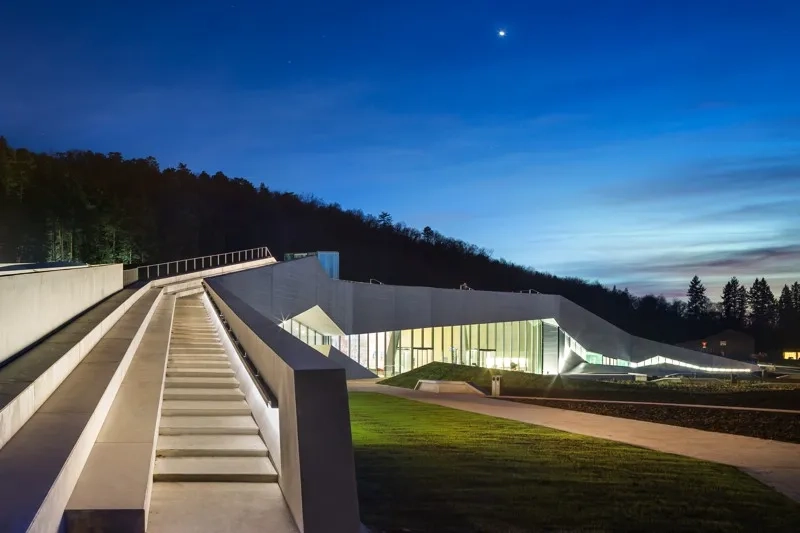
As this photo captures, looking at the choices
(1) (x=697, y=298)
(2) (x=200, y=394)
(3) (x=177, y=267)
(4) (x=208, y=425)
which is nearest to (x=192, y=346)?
(2) (x=200, y=394)

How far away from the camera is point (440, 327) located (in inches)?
1777

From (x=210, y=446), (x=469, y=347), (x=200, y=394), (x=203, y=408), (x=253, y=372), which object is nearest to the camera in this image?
(x=210, y=446)

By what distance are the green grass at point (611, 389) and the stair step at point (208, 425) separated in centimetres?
1339

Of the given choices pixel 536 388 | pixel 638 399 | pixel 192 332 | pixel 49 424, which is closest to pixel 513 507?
pixel 49 424

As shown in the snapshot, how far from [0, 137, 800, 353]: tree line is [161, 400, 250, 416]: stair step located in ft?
116

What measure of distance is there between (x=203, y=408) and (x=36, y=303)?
1973 millimetres

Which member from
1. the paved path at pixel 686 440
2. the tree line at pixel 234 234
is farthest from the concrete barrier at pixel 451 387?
the tree line at pixel 234 234

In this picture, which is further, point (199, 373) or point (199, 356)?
point (199, 356)

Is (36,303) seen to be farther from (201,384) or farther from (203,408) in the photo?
(201,384)

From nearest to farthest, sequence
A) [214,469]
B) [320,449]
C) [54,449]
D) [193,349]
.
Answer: [54,449] < [320,449] < [214,469] < [193,349]

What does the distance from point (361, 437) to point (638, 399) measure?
32.4ft

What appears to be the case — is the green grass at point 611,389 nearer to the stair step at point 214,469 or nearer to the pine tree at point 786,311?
the stair step at point 214,469

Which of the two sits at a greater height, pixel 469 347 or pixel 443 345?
pixel 443 345

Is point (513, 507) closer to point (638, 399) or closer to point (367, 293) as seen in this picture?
point (638, 399)
